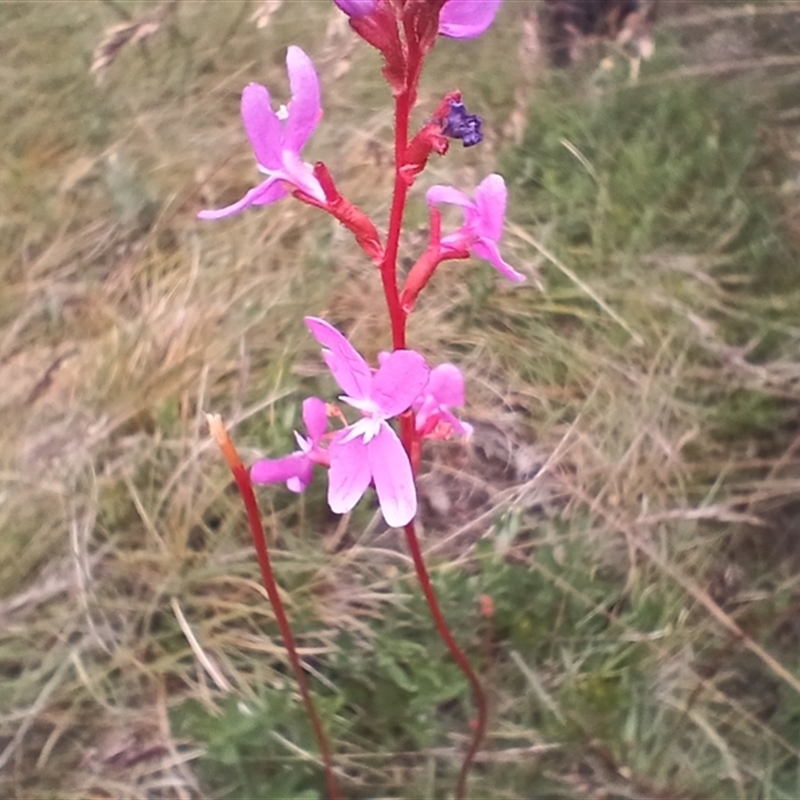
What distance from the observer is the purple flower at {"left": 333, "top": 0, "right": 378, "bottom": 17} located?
24.1 inches

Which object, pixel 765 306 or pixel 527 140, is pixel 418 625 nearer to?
pixel 765 306

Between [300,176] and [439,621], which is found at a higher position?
[300,176]

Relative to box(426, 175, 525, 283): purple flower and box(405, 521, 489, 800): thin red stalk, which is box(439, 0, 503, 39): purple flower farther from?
box(405, 521, 489, 800): thin red stalk

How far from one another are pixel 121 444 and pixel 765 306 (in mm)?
1140

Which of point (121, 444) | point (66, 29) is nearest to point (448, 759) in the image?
point (121, 444)

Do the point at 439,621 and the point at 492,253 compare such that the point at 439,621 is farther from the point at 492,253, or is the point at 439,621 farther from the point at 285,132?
the point at 285,132

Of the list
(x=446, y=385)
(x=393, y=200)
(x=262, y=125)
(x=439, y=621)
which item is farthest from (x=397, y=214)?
(x=439, y=621)

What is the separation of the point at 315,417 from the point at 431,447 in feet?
2.38

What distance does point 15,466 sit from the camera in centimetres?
154

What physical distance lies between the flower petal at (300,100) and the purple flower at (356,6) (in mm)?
62

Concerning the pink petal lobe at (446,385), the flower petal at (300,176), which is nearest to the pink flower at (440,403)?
the pink petal lobe at (446,385)

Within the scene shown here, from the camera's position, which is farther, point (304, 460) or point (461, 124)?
point (304, 460)

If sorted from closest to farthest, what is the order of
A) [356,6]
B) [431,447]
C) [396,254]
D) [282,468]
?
[356,6]
[396,254]
[282,468]
[431,447]

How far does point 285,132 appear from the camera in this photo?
708mm
